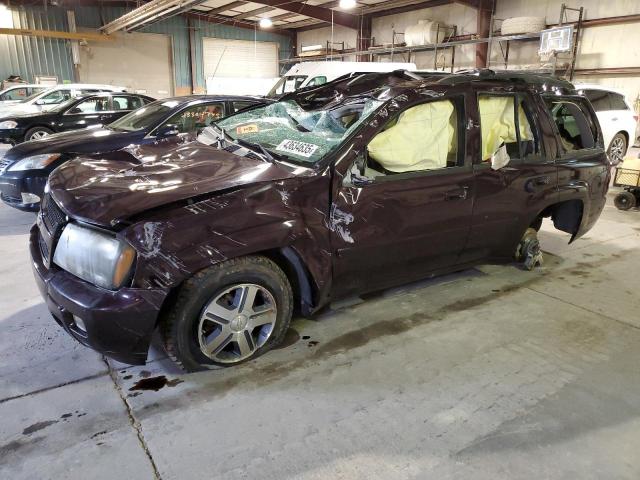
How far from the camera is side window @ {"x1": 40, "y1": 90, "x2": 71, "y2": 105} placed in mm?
11711

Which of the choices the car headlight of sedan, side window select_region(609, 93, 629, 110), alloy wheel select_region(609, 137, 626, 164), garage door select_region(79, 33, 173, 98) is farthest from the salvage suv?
garage door select_region(79, 33, 173, 98)

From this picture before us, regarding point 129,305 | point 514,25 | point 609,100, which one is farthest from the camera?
point 514,25

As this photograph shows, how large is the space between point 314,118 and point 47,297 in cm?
188

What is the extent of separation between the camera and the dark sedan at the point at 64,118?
31.3 ft

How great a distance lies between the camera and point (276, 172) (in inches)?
99.3

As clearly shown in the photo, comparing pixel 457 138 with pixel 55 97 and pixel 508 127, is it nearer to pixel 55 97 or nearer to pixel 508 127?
pixel 508 127

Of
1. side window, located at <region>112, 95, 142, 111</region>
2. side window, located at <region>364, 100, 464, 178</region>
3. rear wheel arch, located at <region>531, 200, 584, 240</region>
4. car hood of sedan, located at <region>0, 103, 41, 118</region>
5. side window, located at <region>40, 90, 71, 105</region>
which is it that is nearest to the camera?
side window, located at <region>364, 100, 464, 178</region>

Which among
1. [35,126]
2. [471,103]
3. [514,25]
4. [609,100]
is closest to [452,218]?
[471,103]

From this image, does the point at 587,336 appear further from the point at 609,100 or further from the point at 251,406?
the point at 609,100

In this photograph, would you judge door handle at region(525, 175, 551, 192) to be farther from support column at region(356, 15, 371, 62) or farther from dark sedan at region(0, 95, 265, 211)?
support column at region(356, 15, 371, 62)

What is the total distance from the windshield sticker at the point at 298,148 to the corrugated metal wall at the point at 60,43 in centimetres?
1790

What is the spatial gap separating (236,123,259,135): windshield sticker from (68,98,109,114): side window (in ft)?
25.6

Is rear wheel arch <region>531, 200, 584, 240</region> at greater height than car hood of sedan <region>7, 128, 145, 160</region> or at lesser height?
lesser

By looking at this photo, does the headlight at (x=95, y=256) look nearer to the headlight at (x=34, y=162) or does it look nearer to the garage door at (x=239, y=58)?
the headlight at (x=34, y=162)
